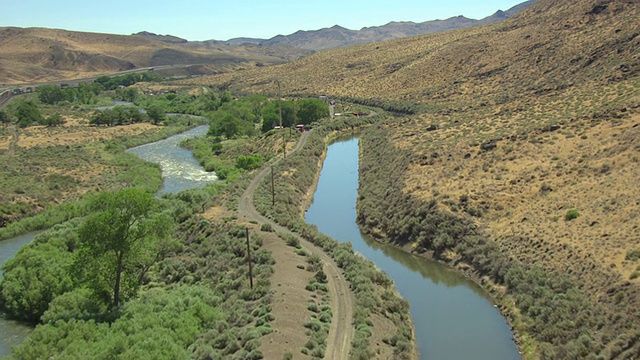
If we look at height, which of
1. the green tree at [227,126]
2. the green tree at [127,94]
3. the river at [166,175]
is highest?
the green tree at [227,126]

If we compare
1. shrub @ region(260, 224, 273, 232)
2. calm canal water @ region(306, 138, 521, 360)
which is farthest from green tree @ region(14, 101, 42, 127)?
Result: shrub @ region(260, 224, 273, 232)

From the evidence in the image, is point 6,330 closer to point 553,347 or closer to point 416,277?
point 416,277

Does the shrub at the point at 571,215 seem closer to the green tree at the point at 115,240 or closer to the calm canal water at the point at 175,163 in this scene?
the green tree at the point at 115,240

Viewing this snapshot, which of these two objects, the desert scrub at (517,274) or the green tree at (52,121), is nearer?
the desert scrub at (517,274)

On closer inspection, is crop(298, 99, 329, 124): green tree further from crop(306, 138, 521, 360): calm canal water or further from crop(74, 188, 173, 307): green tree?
crop(74, 188, 173, 307): green tree

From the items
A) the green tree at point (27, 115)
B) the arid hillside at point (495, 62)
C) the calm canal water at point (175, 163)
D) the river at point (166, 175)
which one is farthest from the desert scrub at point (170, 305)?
the green tree at point (27, 115)

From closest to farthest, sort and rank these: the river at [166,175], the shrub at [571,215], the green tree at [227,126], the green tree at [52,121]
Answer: the river at [166,175]
the shrub at [571,215]
the green tree at [227,126]
the green tree at [52,121]
